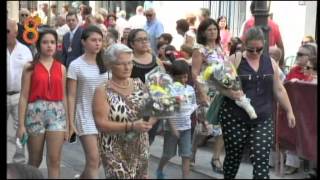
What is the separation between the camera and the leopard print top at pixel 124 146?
2.26m

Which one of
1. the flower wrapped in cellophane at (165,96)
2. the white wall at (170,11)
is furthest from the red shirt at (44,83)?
the white wall at (170,11)

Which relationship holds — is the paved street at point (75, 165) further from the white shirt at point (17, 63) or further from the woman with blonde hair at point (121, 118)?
the white shirt at point (17, 63)

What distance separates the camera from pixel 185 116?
241 cm

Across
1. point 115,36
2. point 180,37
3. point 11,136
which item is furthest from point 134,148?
point 180,37

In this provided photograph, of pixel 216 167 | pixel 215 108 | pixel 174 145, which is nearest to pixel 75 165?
pixel 174 145

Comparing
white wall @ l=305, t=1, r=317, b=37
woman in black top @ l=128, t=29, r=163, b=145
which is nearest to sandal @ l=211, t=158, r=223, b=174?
woman in black top @ l=128, t=29, r=163, b=145

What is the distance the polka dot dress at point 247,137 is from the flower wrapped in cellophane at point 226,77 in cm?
7

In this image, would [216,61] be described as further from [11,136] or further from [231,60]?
[11,136]

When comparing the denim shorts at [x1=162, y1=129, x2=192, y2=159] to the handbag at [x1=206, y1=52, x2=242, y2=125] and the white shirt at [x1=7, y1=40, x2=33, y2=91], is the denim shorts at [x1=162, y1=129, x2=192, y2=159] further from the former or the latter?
the white shirt at [x1=7, y1=40, x2=33, y2=91]

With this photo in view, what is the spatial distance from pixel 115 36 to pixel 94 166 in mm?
2200

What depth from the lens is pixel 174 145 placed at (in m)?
2.33

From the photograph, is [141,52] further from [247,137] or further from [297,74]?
[297,74]

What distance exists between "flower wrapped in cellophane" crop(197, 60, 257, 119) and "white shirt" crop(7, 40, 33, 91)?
29.6 inches

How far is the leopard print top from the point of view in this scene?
2.26 meters
